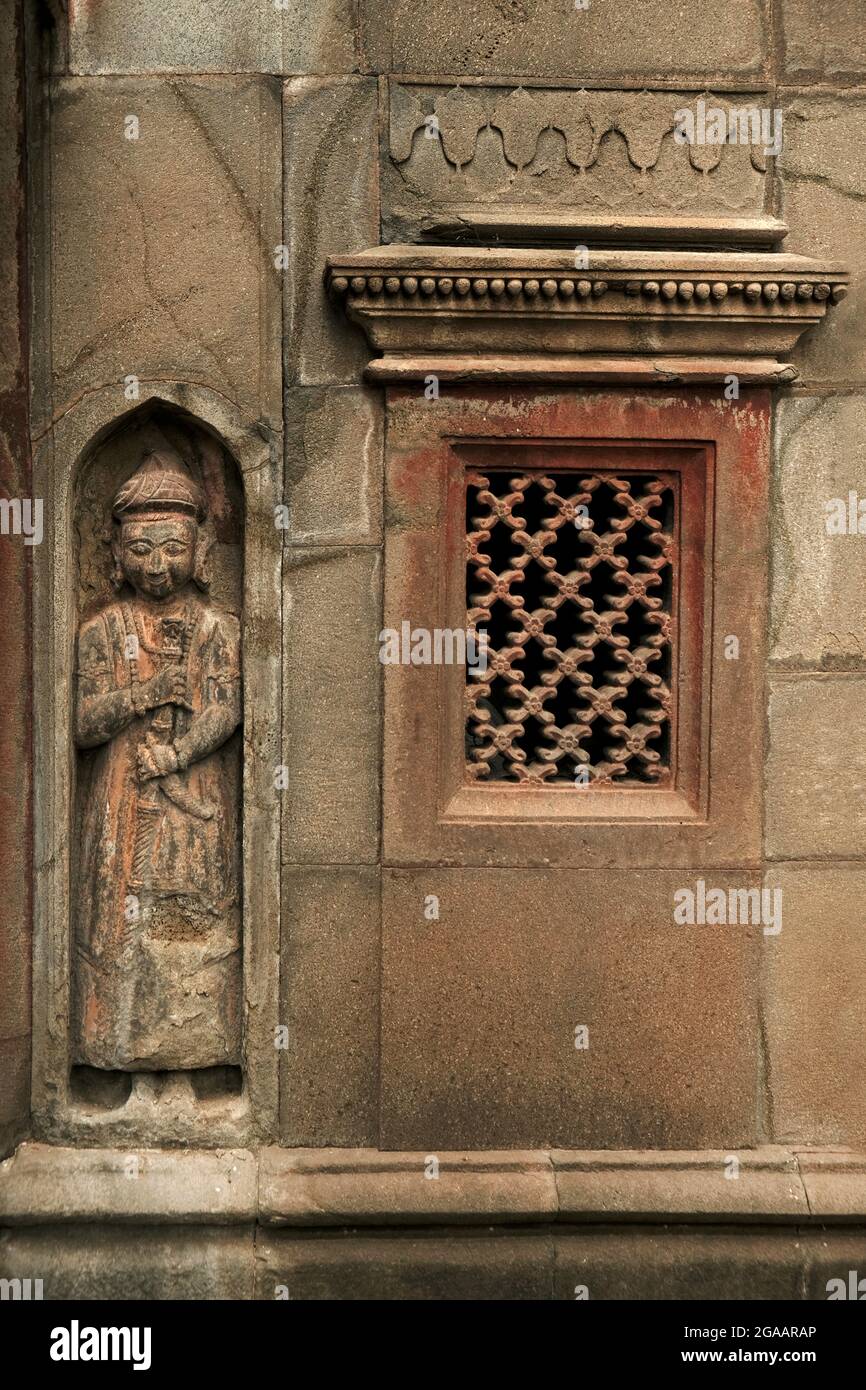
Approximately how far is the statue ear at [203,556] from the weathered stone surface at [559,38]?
4.73 feet

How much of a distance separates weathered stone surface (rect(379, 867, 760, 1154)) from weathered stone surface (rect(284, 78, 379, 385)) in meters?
1.71

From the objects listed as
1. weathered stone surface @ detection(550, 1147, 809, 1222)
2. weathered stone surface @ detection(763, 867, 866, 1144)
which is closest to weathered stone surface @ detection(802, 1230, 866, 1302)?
weathered stone surface @ detection(550, 1147, 809, 1222)

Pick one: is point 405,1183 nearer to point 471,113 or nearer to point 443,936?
point 443,936

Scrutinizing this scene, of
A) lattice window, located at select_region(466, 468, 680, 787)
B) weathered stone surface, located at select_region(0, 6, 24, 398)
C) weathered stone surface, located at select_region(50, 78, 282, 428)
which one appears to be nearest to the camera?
weathered stone surface, located at select_region(0, 6, 24, 398)

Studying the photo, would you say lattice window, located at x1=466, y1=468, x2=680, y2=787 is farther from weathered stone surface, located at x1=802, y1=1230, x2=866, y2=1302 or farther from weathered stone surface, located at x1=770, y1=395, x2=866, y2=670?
weathered stone surface, located at x1=802, y1=1230, x2=866, y2=1302

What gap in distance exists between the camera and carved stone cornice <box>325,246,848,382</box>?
3.87 meters

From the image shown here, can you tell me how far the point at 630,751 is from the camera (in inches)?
164

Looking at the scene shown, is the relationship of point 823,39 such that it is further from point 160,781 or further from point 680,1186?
point 680,1186

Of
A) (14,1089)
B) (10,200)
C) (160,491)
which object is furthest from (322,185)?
(14,1089)

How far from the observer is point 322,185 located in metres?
3.96

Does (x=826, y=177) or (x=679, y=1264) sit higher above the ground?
(x=826, y=177)

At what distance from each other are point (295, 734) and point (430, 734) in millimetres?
405

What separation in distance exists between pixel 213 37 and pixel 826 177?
185 cm

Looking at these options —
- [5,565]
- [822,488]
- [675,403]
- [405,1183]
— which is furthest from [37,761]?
[822,488]
